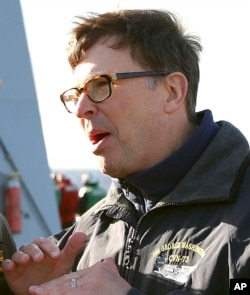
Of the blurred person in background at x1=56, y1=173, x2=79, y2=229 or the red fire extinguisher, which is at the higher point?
the red fire extinguisher

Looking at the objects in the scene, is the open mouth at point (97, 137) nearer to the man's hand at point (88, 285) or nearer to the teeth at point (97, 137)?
the teeth at point (97, 137)

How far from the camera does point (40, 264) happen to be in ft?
11.1

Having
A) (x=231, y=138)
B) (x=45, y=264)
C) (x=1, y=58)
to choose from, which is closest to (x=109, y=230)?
(x=45, y=264)

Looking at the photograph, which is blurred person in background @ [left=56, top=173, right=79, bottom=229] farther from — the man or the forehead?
the forehead

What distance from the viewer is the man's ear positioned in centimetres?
351

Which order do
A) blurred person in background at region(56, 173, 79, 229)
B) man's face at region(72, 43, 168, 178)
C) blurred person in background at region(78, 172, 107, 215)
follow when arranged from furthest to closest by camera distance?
blurred person in background at region(78, 172, 107, 215) < blurred person in background at region(56, 173, 79, 229) < man's face at region(72, 43, 168, 178)

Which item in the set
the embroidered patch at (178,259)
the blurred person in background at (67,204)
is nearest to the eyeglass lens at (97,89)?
the embroidered patch at (178,259)

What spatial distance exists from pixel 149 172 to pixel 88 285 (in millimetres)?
571

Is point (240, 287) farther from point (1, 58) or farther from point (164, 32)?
point (1, 58)

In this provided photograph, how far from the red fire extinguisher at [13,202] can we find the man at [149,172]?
5.12m

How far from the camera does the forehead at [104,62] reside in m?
3.44

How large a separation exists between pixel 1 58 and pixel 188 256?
5.86m

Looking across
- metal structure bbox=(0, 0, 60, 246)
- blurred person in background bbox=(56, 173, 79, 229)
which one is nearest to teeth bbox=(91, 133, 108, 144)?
metal structure bbox=(0, 0, 60, 246)

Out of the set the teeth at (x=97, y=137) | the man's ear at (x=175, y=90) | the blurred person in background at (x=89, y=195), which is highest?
the man's ear at (x=175, y=90)
